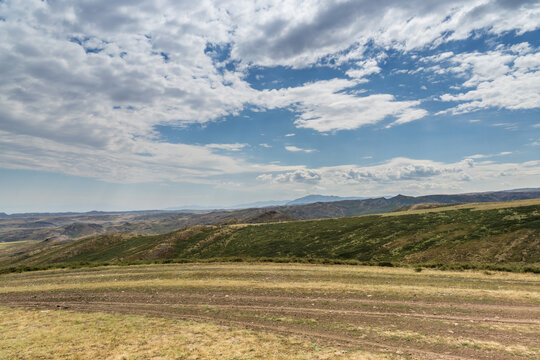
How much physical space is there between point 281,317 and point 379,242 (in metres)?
46.8

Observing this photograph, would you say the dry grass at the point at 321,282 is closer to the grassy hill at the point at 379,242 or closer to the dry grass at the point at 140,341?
the dry grass at the point at 140,341

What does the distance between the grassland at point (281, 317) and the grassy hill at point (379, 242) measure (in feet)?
61.5

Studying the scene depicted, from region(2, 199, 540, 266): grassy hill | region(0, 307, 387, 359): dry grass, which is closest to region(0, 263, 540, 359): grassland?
region(0, 307, 387, 359): dry grass

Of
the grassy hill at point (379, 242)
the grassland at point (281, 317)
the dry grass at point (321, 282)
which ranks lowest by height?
the grassy hill at point (379, 242)

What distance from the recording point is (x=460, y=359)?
32.7 ft

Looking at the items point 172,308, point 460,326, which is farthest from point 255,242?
point 460,326

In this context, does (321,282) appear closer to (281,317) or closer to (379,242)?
(281,317)

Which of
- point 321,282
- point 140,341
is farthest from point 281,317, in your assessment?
point 321,282

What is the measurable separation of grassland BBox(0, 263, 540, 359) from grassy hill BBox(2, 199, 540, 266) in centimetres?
1875

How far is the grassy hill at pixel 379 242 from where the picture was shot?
40.5 m

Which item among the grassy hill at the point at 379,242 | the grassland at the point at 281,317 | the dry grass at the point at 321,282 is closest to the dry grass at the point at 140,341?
the grassland at the point at 281,317

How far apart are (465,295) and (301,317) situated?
472 inches

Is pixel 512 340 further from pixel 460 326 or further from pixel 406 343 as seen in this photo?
pixel 406 343

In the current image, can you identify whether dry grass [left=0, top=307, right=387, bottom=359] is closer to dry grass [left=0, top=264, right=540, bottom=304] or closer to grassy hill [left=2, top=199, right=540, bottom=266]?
dry grass [left=0, top=264, right=540, bottom=304]
